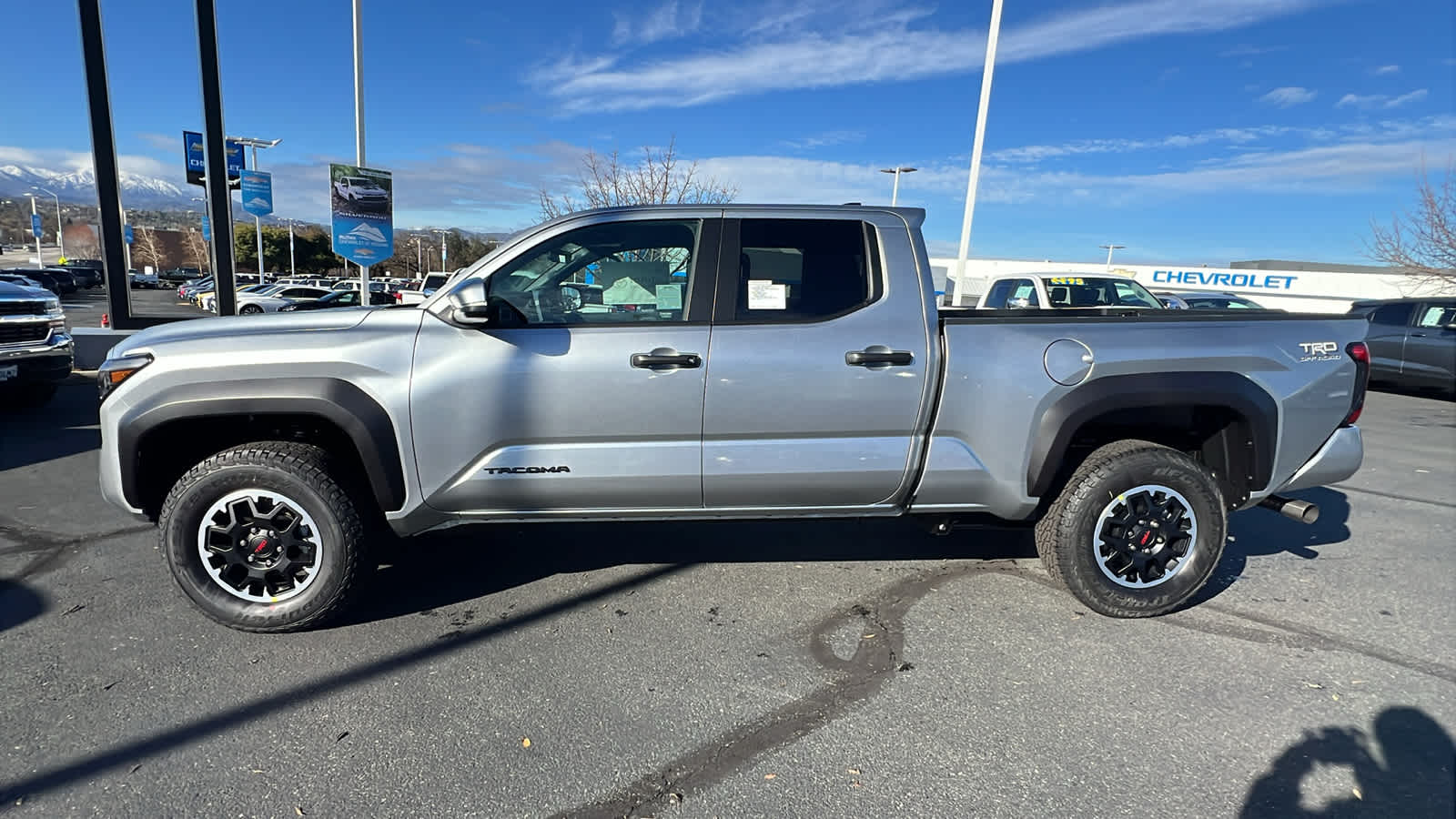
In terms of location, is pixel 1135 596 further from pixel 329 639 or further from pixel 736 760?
pixel 329 639

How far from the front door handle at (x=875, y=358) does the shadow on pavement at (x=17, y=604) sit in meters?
3.93

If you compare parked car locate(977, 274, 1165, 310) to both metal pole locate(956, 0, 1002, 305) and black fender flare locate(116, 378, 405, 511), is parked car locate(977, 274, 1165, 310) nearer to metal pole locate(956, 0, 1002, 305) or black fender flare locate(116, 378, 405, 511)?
metal pole locate(956, 0, 1002, 305)

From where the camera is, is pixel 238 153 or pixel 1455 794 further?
pixel 238 153

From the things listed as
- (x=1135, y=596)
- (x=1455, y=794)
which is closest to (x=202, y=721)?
(x=1135, y=596)

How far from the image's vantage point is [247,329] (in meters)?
3.21

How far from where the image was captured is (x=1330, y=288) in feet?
117

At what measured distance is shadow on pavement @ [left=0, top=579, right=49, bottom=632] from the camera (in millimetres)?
3328

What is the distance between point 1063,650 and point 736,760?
1657mm

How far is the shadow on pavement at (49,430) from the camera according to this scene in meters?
6.17

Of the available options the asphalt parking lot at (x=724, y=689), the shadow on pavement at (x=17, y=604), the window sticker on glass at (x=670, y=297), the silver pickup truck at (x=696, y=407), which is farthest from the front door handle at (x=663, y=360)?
the shadow on pavement at (x=17, y=604)

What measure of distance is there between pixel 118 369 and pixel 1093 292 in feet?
37.7

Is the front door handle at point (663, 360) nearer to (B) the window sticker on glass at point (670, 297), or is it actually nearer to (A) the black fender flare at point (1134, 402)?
(B) the window sticker on glass at point (670, 297)

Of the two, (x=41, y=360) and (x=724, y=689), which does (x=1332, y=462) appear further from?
(x=41, y=360)

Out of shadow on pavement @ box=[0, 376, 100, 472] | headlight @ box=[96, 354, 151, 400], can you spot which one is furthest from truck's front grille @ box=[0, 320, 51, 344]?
headlight @ box=[96, 354, 151, 400]
